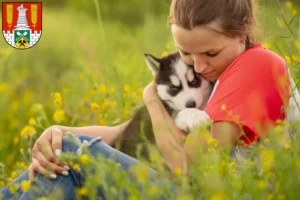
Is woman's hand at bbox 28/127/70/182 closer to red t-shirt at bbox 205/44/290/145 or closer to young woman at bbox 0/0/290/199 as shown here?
young woman at bbox 0/0/290/199

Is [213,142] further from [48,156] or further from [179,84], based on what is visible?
[179,84]

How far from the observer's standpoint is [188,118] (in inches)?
119

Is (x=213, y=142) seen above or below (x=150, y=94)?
above

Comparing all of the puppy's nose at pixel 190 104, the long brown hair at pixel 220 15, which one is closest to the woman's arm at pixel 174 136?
the puppy's nose at pixel 190 104

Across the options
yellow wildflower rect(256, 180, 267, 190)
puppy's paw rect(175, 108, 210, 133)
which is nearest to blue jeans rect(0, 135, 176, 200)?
puppy's paw rect(175, 108, 210, 133)

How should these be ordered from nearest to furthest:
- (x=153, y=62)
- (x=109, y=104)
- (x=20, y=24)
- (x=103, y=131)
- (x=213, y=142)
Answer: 1. (x=213, y=142)
2. (x=103, y=131)
3. (x=153, y=62)
4. (x=109, y=104)
5. (x=20, y=24)

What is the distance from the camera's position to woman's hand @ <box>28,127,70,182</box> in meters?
2.74

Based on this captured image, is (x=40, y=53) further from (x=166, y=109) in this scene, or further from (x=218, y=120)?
(x=218, y=120)

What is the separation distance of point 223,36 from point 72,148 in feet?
2.40

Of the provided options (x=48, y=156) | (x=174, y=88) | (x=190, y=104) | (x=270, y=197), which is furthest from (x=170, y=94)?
(x=270, y=197)

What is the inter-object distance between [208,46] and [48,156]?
75 cm

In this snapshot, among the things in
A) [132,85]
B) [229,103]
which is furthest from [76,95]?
[229,103]

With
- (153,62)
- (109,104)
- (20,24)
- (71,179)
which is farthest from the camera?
(20,24)

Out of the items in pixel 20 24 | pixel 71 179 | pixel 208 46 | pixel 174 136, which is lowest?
pixel 71 179
